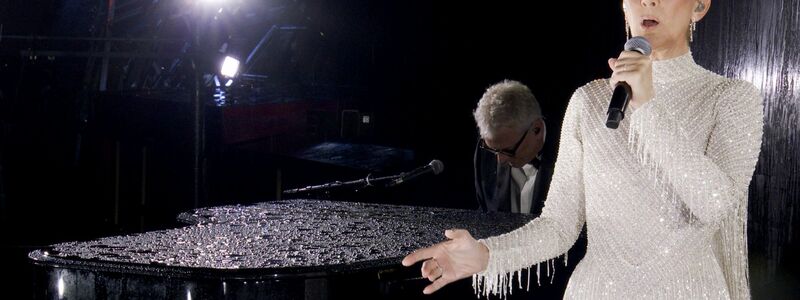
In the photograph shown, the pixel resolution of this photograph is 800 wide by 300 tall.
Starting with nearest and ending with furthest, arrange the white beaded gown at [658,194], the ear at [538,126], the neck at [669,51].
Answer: the white beaded gown at [658,194] → the neck at [669,51] → the ear at [538,126]

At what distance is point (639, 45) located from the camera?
4.83ft

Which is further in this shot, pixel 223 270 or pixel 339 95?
pixel 339 95

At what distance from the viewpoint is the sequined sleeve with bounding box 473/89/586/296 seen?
1.68 metres

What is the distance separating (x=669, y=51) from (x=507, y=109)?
2906 millimetres

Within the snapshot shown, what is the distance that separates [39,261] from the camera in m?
2.87

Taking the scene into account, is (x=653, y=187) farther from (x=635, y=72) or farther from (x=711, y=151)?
(x=635, y=72)

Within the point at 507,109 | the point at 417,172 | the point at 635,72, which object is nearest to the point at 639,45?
the point at 635,72

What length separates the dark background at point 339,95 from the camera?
2.82 metres

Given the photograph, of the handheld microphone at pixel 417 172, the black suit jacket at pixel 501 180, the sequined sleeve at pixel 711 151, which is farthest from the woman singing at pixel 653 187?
the black suit jacket at pixel 501 180

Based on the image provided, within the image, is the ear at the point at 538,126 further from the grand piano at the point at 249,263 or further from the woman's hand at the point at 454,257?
the woman's hand at the point at 454,257

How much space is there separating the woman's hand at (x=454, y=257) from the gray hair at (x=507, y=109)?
114 inches

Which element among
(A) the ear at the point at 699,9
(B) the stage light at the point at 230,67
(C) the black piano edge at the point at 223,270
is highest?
(B) the stage light at the point at 230,67

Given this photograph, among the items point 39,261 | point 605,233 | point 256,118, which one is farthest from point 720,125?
point 256,118

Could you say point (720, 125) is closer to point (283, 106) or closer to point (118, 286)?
point (118, 286)
